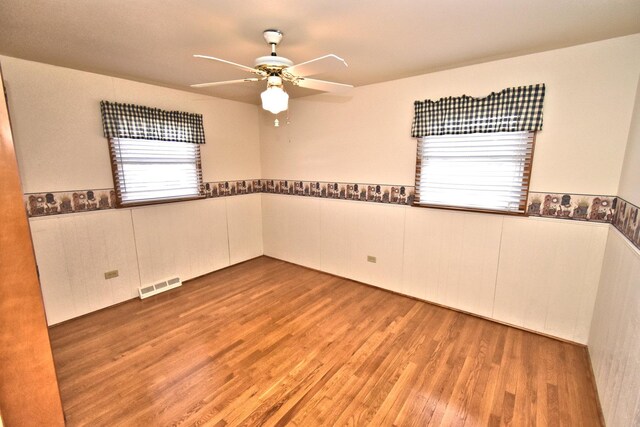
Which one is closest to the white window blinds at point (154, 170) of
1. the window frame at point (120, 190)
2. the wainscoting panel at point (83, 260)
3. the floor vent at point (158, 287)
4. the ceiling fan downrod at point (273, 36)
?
the window frame at point (120, 190)

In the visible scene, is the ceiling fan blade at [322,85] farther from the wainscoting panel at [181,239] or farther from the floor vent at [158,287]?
the floor vent at [158,287]

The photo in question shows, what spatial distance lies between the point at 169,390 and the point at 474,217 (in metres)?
2.98

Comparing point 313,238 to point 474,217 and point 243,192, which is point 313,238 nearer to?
point 243,192

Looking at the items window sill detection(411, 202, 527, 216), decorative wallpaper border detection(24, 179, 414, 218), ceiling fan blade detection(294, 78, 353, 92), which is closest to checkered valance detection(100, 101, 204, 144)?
decorative wallpaper border detection(24, 179, 414, 218)

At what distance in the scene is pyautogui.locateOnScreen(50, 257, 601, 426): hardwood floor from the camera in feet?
5.87

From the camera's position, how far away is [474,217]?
2785 millimetres

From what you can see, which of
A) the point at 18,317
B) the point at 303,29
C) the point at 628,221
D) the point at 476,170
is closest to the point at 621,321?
the point at 628,221

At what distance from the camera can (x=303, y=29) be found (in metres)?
1.93

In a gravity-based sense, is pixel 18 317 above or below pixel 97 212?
below

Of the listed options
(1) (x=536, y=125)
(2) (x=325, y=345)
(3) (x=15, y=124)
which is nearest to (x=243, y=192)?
(3) (x=15, y=124)

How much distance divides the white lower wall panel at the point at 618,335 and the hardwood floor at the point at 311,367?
0.21 metres

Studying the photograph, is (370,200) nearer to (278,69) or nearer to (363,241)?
(363,241)

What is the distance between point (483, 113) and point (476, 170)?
0.52m

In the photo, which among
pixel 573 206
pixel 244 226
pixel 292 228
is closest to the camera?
pixel 573 206
